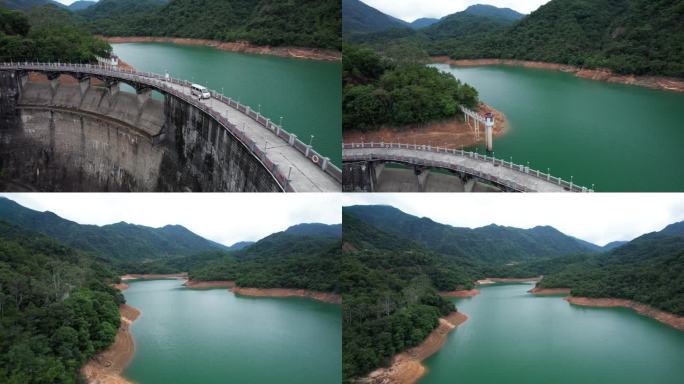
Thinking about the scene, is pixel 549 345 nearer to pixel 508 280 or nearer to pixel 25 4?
pixel 508 280

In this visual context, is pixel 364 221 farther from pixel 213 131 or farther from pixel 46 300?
pixel 46 300

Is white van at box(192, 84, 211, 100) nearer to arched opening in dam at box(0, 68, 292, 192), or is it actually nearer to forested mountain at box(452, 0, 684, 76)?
arched opening in dam at box(0, 68, 292, 192)

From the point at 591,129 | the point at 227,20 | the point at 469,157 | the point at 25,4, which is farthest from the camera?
the point at 227,20

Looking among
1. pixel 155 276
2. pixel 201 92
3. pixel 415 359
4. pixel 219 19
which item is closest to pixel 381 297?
pixel 415 359

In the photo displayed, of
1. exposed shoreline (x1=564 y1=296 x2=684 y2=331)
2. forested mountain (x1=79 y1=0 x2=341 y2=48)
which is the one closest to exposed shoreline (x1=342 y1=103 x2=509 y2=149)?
exposed shoreline (x1=564 y1=296 x2=684 y2=331)

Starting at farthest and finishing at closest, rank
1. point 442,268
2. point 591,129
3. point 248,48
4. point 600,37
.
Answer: point 248,48, point 600,37, point 591,129, point 442,268

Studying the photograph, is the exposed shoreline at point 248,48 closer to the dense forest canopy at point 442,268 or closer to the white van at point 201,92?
the white van at point 201,92

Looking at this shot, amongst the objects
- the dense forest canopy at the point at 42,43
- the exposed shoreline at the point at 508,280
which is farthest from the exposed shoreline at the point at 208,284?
the dense forest canopy at the point at 42,43

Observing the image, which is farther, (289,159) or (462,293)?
(462,293)
